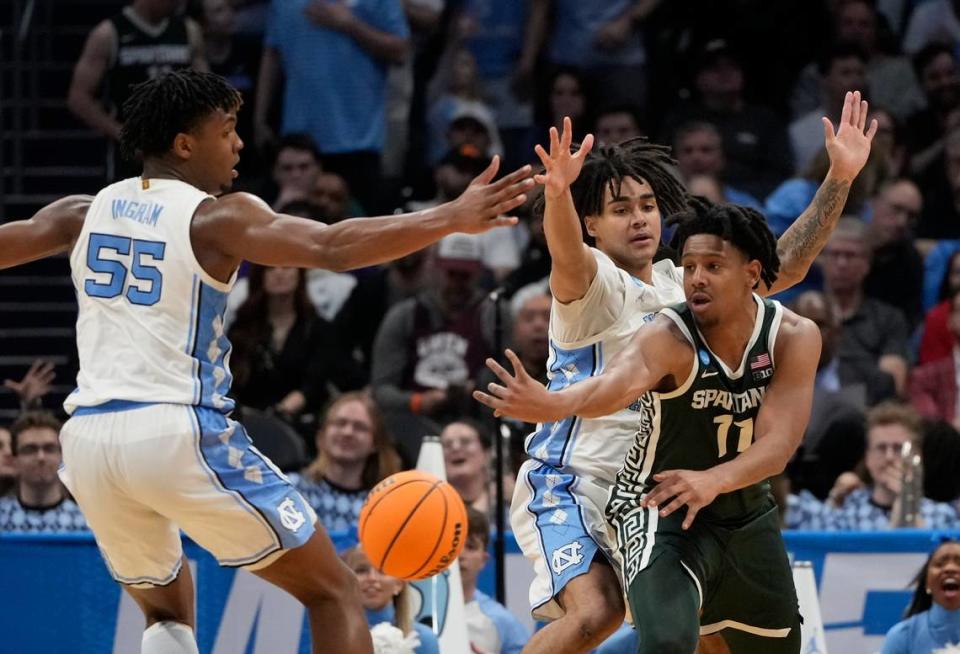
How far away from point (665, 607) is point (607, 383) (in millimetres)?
777

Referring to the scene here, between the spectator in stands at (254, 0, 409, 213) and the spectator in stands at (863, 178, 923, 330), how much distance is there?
11.6ft

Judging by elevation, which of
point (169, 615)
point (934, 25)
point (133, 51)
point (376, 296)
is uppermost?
point (934, 25)

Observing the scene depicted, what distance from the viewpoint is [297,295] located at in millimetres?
11266

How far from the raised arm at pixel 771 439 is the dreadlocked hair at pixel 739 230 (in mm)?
224

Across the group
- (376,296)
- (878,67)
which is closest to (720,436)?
(376,296)

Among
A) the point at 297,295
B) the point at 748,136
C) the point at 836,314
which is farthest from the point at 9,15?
Answer: the point at 836,314

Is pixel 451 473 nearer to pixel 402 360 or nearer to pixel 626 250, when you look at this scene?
pixel 402 360

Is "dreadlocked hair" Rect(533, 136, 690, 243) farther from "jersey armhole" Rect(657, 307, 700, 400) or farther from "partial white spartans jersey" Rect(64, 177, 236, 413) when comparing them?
"partial white spartans jersey" Rect(64, 177, 236, 413)

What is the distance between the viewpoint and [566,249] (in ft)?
19.9

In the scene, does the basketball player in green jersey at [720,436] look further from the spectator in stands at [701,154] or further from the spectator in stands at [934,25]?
the spectator in stands at [934,25]

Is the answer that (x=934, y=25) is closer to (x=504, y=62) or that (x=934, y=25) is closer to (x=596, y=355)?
(x=504, y=62)

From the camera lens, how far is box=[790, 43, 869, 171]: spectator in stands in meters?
13.2

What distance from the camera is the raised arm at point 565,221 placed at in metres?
5.91

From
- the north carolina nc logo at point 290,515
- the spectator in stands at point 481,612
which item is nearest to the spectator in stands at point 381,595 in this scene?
the spectator in stands at point 481,612
